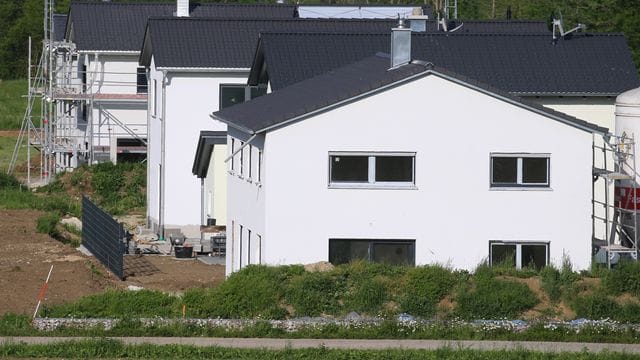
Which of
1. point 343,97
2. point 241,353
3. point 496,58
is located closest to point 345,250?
point 343,97

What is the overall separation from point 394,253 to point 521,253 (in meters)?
2.75

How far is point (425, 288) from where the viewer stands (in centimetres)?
2692

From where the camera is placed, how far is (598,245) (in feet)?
107

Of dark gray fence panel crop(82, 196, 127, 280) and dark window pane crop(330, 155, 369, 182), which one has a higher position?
dark window pane crop(330, 155, 369, 182)

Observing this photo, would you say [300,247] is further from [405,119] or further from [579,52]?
[579,52]

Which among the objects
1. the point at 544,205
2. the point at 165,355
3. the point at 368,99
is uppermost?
the point at 368,99

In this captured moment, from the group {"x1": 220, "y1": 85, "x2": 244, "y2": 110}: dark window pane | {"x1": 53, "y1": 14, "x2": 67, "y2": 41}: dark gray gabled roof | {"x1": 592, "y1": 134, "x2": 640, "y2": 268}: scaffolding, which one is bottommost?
{"x1": 592, "y1": 134, "x2": 640, "y2": 268}: scaffolding

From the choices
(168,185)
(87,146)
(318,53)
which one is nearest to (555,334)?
(318,53)

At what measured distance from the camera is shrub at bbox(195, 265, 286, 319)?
26.4 metres

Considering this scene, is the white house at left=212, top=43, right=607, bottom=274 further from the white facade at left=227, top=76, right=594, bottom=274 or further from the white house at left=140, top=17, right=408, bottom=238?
the white house at left=140, top=17, right=408, bottom=238

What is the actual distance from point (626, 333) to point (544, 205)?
6419mm

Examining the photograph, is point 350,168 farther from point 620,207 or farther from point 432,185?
point 620,207

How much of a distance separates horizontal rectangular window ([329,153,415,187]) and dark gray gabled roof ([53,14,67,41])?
139ft

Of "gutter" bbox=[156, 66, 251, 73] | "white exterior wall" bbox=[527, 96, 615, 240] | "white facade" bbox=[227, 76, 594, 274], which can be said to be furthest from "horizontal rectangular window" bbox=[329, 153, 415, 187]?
"gutter" bbox=[156, 66, 251, 73]
